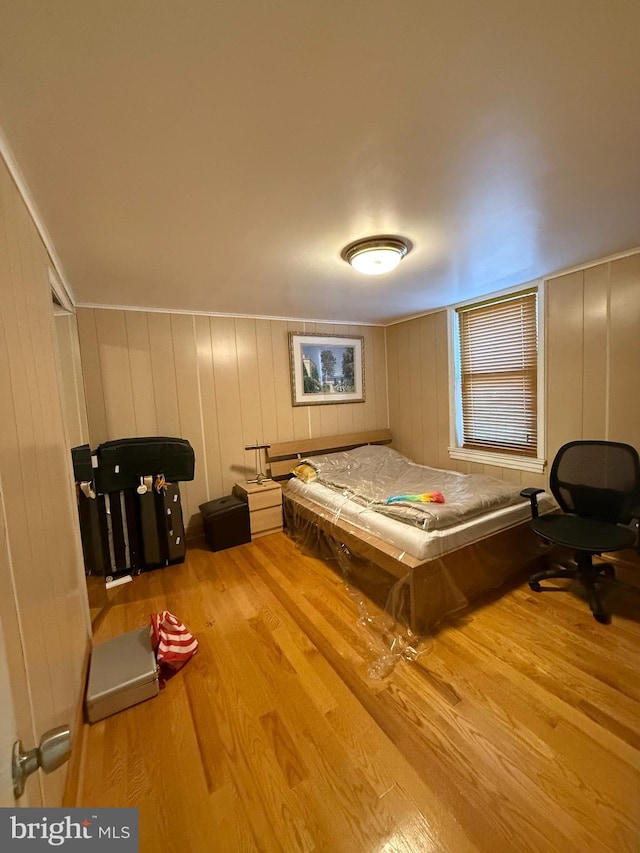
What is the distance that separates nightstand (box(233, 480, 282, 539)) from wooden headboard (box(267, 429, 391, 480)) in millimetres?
295

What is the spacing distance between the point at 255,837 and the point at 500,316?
12.4 feet

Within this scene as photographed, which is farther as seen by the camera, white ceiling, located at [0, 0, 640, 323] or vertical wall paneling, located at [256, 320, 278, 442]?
vertical wall paneling, located at [256, 320, 278, 442]

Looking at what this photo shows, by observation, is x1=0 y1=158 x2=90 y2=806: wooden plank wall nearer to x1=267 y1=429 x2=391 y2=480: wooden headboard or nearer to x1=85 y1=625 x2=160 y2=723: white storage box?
x1=85 y1=625 x2=160 y2=723: white storage box

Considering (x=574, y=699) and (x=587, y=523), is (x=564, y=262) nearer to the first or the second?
(x=587, y=523)

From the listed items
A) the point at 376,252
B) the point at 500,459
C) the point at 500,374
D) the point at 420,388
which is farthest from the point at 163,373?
the point at 500,459

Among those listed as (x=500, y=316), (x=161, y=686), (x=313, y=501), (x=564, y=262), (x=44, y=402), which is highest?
(x=564, y=262)

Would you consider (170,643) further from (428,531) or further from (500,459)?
(500,459)

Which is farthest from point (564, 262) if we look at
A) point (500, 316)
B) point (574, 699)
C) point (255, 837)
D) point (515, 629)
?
point (255, 837)

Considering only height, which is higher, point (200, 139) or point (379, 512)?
point (200, 139)

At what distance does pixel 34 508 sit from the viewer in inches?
41.1

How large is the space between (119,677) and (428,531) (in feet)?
5.92

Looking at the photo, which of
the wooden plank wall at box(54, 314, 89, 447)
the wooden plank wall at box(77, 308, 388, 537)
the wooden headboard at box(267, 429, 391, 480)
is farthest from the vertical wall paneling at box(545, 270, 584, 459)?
the wooden plank wall at box(54, 314, 89, 447)

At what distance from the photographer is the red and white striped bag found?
1823 millimetres

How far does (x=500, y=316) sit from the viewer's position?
3.30m
